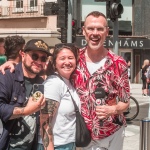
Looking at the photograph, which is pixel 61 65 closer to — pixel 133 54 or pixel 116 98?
pixel 116 98

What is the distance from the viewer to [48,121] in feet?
11.3

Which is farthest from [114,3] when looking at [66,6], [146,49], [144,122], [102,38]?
[146,49]

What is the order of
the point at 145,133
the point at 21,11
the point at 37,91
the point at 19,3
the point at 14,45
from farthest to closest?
the point at 19,3, the point at 21,11, the point at 145,133, the point at 14,45, the point at 37,91

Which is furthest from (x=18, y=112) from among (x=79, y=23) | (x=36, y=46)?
(x=79, y=23)

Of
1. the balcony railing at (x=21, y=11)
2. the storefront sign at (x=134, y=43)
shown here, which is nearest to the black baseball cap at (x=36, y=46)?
the balcony railing at (x=21, y=11)

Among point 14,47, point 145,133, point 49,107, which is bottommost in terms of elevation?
point 145,133

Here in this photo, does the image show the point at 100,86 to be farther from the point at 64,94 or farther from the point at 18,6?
the point at 18,6

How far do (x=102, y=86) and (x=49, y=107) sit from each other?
493 mm

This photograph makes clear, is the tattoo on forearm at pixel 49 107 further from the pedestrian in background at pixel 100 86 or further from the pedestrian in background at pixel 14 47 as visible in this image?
the pedestrian in background at pixel 14 47

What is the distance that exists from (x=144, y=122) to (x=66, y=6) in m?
7.22

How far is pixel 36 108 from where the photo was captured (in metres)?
3.30

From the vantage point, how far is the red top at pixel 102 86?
3.65 metres

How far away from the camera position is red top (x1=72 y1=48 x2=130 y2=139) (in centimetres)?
365

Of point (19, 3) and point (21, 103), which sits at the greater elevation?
point (19, 3)
